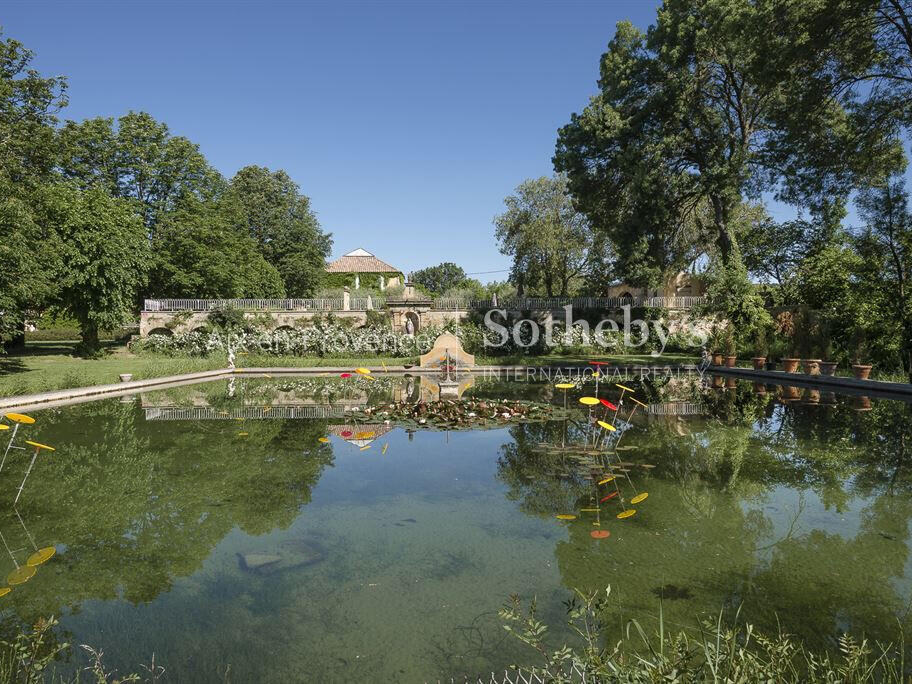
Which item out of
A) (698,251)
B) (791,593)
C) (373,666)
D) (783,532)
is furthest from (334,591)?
(698,251)

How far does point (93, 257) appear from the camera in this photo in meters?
22.7

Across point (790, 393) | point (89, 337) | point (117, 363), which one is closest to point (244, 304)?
point (89, 337)

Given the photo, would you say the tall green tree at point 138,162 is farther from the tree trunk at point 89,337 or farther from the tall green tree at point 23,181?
the tree trunk at point 89,337

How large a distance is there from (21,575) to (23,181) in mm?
23913

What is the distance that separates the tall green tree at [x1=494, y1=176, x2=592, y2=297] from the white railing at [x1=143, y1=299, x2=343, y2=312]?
13386mm

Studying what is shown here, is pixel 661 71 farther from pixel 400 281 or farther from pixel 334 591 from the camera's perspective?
pixel 400 281

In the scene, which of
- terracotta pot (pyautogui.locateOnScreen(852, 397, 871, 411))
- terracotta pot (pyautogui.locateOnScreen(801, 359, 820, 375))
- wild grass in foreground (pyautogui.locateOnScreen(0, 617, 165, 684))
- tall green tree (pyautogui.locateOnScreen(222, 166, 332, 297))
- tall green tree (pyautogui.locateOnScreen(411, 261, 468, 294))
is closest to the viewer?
wild grass in foreground (pyautogui.locateOnScreen(0, 617, 165, 684))

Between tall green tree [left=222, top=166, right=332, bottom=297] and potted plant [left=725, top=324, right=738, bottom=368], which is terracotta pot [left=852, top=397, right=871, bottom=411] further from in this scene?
tall green tree [left=222, top=166, right=332, bottom=297]

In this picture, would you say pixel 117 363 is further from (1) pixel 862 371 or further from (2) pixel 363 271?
(2) pixel 363 271

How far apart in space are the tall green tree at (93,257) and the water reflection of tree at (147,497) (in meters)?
15.4

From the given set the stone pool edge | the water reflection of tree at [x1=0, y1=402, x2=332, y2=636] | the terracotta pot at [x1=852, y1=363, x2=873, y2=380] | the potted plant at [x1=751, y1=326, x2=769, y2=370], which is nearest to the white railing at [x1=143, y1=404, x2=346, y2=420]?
the water reflection of tree at [x1=0, y1=402, x2=332, y2=636]

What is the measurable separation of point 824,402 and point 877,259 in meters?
7.19

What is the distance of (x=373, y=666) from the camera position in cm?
305

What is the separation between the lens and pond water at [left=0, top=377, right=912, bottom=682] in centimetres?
336
